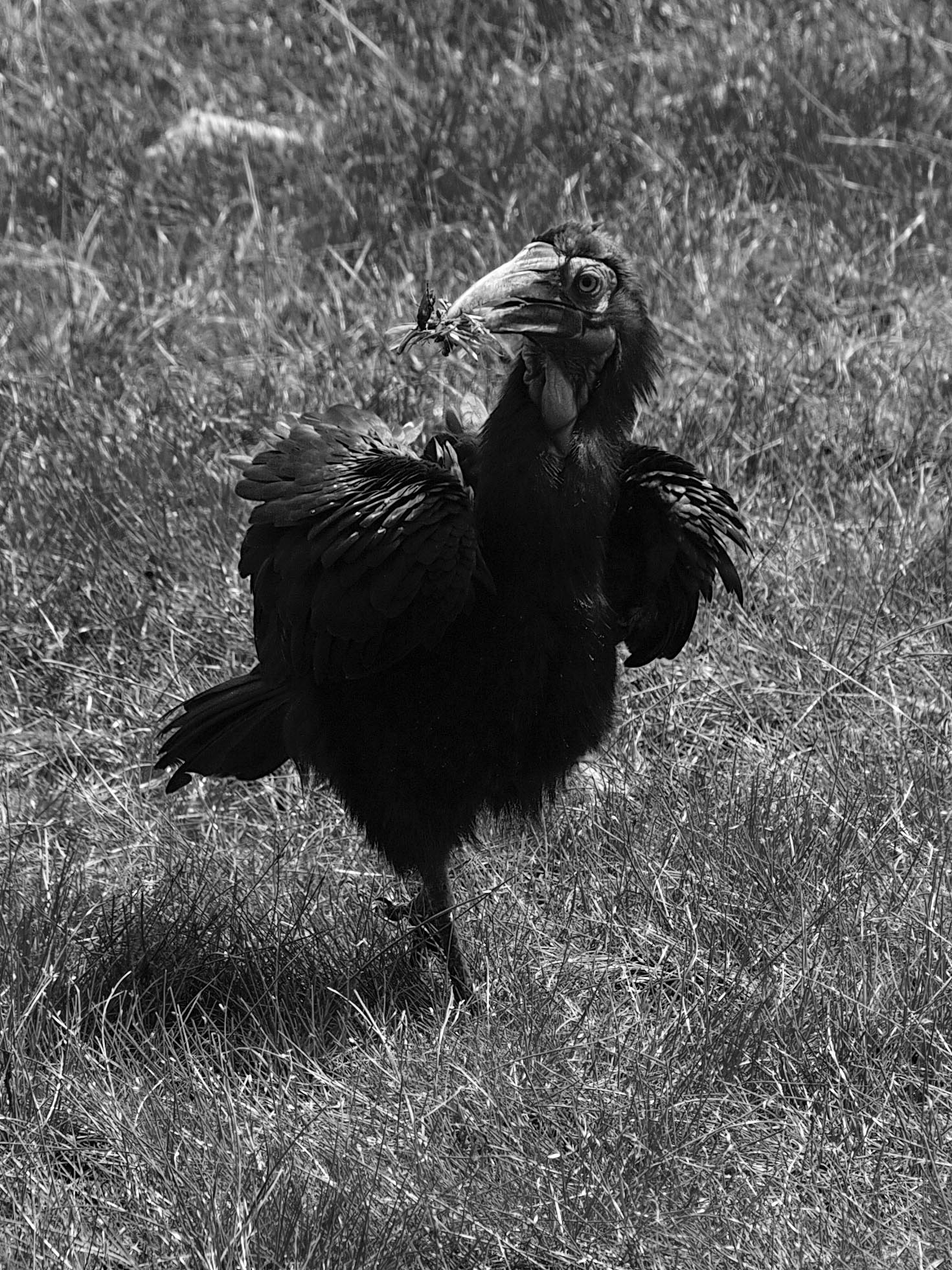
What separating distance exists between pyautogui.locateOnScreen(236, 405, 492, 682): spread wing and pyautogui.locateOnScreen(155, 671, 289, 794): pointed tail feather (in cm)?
15

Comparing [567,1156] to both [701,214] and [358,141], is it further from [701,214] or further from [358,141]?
[358,141]

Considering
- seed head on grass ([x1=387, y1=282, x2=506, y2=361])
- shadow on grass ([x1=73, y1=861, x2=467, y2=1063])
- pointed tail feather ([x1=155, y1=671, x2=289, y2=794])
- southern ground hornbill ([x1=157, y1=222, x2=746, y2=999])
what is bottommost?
shadow on grass ([x1=73, y1=861, x2=467, y2=1063])

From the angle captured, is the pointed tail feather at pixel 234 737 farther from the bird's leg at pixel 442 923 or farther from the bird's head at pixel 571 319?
the bird's head at pixel 571 319

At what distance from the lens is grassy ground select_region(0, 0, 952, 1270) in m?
2.94

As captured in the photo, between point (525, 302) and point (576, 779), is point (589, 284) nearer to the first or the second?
point (525, 302)

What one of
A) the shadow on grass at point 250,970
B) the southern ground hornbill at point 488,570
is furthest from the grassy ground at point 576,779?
the southern ground hornbill at point 488,570

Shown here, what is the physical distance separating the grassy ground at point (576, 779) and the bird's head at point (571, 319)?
1.01 m

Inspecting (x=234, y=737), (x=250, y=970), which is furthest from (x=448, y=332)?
(x=250, y=970)

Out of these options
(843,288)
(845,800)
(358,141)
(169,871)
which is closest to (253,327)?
(358,141)

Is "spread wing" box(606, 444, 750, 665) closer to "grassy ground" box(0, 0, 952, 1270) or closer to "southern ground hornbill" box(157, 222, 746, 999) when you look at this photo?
"southern ground hornbill" box(157, 222, 746, 999)

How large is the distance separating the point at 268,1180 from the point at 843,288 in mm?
3955

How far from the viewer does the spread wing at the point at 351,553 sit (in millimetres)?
3182

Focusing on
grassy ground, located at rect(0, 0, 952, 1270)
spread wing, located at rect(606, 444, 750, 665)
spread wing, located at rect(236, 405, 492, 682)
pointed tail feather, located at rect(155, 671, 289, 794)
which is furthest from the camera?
pointed tail feather, located at rect(155, 671, 289, 794)

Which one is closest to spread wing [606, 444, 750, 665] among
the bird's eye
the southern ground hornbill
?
the southern ground hornbill
